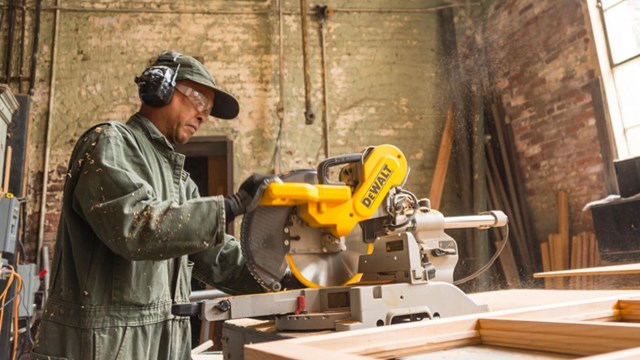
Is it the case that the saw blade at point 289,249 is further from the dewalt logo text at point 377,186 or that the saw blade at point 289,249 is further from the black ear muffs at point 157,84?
the black ear muffs at point 157,84

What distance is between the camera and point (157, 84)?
1592mm

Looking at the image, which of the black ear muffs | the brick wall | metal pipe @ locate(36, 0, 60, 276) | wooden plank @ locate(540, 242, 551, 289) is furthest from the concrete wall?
the black ear muffs

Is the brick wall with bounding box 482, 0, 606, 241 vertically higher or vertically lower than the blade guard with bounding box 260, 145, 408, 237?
higher

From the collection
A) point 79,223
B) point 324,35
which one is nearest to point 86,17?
point 324,35

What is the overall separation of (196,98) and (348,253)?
757mm

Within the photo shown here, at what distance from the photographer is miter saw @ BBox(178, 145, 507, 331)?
137 cm

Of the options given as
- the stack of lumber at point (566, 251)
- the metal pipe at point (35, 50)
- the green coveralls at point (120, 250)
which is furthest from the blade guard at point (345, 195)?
the metal pipe at point (35, 50)

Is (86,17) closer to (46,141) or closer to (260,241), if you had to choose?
(46,141)

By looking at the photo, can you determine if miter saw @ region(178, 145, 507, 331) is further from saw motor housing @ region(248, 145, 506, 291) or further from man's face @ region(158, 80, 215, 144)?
man's face @ region(158, 80, 215, 144)

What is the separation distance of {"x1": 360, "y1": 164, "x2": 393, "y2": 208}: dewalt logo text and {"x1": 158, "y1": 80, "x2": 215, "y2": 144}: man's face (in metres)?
0.67

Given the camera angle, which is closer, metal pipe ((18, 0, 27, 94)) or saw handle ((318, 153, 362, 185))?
saw handle ((318, 153, 362, 185))

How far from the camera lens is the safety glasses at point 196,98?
5.56 ft

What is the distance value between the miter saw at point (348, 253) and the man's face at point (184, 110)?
0.48 m

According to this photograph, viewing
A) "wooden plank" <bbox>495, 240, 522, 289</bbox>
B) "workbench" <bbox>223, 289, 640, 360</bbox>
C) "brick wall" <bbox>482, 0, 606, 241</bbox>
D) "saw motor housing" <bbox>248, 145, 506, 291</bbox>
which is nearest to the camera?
"workbench" <bbox>223, 289, 640, 360</bbox>
